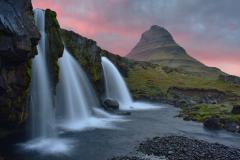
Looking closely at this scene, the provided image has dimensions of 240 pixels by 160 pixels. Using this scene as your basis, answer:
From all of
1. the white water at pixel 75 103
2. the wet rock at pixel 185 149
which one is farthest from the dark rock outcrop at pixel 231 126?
the white water at pixel 75 103

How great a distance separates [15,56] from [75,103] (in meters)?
33.6

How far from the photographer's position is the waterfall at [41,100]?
51.7 metres

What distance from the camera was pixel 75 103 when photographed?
73.0m

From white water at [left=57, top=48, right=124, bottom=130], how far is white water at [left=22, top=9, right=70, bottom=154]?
23.7ft

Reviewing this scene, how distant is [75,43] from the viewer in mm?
94875

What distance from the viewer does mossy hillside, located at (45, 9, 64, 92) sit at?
58.8 metres

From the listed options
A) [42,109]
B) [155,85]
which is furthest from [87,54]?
[155,85]

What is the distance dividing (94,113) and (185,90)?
3523 inches

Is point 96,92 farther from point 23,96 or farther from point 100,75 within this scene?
point 23,96

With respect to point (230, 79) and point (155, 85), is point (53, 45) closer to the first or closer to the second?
point (155, 85)

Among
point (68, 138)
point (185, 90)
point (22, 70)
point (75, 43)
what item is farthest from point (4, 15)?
point (185, 90)

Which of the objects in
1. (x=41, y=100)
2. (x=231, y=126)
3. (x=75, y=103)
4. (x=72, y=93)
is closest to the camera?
(x=41, y=100)

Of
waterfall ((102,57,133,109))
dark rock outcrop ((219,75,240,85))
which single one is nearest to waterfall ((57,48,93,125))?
waterfall ((102,57,133,109))

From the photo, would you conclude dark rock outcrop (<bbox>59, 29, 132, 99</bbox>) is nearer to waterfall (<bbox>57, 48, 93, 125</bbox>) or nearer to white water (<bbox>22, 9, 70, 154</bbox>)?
waterfall (<bbox>57, 48, 93, 125</bbox>)
